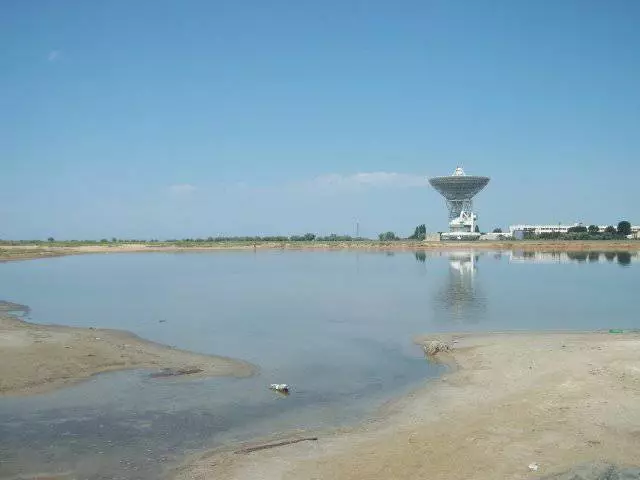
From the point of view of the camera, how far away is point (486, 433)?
12.1 m

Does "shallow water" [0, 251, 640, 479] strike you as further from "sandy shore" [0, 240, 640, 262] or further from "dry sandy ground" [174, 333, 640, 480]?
"sandy shore" [0, 240, 640, 262]

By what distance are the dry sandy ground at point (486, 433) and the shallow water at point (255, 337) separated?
1.25m

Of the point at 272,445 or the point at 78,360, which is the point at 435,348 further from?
the point at 78,360

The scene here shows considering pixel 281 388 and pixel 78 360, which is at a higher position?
pixel 78 360

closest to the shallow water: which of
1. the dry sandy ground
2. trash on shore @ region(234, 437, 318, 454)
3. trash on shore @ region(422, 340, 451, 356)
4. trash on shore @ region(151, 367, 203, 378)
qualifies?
trash on shore @ region(151, 367, 203, 378)

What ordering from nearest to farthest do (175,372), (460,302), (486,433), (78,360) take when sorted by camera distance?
1. (486,433)
2. (175,372)
3. (78,360)
4. (460,302)

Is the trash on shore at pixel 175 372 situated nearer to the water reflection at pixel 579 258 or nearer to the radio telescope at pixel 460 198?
the water reflection at pixel 579 258

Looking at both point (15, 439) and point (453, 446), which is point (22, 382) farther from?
point (453, 446)

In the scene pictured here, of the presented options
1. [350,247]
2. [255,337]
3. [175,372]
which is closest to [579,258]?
[350,247]

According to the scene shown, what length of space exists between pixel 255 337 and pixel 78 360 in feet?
27.2

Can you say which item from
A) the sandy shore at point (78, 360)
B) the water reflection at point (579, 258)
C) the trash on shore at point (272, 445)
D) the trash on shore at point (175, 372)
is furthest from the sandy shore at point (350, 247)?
the trash on shore at point (272, 445)

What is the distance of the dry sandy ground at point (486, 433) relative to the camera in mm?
10586

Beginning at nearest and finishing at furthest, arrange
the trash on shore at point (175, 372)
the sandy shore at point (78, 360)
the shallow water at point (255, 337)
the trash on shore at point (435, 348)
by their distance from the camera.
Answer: the shallow water at point (255, 337)
the sandy shore at point (78, 360)
the trash on shore at point (175, 372)
the trash on shore at point (435, 348)

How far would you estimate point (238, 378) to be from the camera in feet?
60.0
